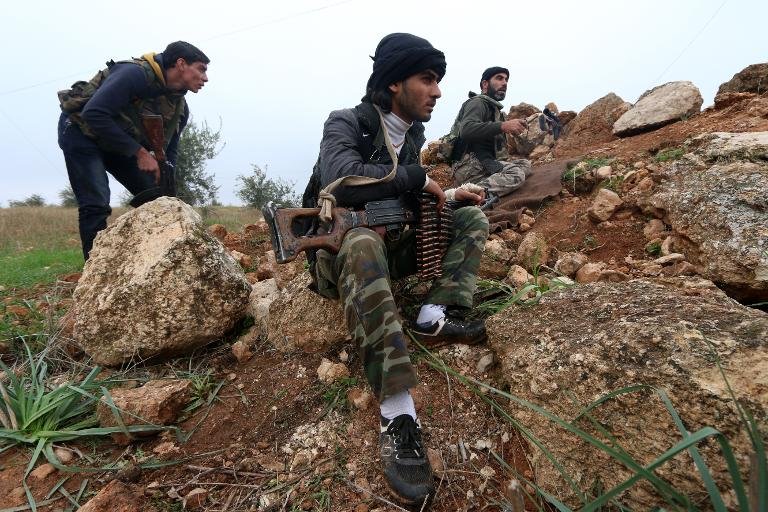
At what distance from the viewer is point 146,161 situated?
3.40 meters

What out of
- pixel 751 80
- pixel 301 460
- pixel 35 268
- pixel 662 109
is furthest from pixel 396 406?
pixel 751 80

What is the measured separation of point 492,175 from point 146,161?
373 centimetres

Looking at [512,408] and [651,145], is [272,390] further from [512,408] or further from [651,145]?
[651,145]

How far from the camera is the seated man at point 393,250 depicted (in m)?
1.64

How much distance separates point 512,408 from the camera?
5.62 feet

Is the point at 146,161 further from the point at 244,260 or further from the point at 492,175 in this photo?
the point at 492,175

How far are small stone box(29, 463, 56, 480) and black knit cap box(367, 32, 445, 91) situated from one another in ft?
7.84

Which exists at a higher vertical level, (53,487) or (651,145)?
(651,145)

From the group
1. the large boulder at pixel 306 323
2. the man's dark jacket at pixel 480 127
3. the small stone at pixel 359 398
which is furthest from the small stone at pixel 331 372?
the man's dark jacket at pixel 480 127

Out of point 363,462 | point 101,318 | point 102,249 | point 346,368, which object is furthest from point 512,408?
point 102,249

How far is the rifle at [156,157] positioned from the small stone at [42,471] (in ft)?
7.63

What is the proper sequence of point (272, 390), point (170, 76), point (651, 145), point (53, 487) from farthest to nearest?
point (651, 145)
point (170, 76)
point (272, 390)
point (53, 487)

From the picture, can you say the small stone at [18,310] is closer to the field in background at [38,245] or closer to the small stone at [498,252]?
the field in background at [38,245]

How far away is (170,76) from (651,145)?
5.07 m
